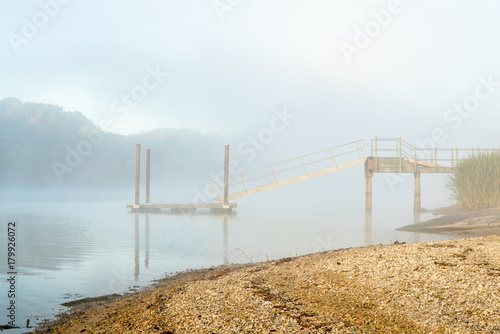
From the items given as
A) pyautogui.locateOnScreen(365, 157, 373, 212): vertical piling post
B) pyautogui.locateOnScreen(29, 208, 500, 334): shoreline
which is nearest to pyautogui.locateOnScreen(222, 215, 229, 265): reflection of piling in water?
pyautogui.locateOnScreen(29, 208, 500, 334): shoreline

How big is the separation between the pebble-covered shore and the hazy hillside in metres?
58.5

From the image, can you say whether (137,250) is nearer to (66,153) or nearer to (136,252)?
(136,252)

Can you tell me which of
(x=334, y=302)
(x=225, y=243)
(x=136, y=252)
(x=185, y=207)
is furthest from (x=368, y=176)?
(x=334, y=302)

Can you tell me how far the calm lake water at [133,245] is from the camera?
8754 millimetres

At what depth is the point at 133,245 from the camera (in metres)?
15.4

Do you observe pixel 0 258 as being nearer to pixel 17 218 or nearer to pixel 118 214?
pixel 17 218

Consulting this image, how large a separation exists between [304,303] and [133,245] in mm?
11070

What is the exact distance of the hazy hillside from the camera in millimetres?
62312

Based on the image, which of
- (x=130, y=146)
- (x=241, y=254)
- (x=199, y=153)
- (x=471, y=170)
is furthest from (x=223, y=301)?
(x=199, y=153)

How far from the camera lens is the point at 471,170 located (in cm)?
2097

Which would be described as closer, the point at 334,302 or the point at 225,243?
the point at 334,302

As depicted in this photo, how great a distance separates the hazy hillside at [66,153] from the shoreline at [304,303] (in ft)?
191

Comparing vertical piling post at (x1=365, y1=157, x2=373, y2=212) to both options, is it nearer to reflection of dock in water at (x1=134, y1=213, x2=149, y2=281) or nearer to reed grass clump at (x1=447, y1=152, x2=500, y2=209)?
reed grass clump at (x1=447, y1=152, x2=500, y2=209)

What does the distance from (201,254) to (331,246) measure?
3.75 metres
